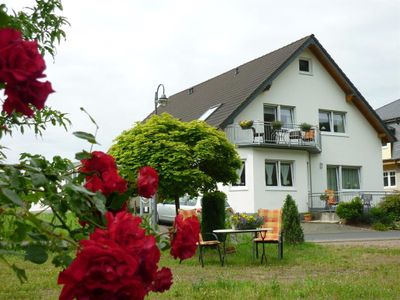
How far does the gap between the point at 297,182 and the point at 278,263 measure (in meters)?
15.5

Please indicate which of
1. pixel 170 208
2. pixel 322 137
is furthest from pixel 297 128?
pixel 170 208

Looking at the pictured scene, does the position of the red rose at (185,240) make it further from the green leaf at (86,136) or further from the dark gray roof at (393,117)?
the dark gray roof at (393,117)

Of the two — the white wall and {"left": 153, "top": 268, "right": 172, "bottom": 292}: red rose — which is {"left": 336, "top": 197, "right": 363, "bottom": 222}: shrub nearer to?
the white wall

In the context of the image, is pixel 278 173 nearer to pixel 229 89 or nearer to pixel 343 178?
pixel 343 178

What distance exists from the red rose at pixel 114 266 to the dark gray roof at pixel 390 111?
136ft

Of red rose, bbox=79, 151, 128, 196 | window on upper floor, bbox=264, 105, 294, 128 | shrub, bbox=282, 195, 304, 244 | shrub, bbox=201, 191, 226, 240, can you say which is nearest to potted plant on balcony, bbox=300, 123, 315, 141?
window on upper floor, bbox=264, 105, 294, 128

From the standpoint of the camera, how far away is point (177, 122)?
1330 centimetres

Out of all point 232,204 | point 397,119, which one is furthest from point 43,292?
point 397,119

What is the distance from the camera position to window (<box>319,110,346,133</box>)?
92.6 ft

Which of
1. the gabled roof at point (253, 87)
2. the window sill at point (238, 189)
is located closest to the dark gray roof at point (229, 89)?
the gabled roof at point (253, 87)

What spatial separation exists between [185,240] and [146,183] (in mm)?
260

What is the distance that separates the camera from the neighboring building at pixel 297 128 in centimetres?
2498

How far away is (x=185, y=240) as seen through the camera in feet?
6.44

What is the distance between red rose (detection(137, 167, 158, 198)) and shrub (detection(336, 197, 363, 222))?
2129cm
